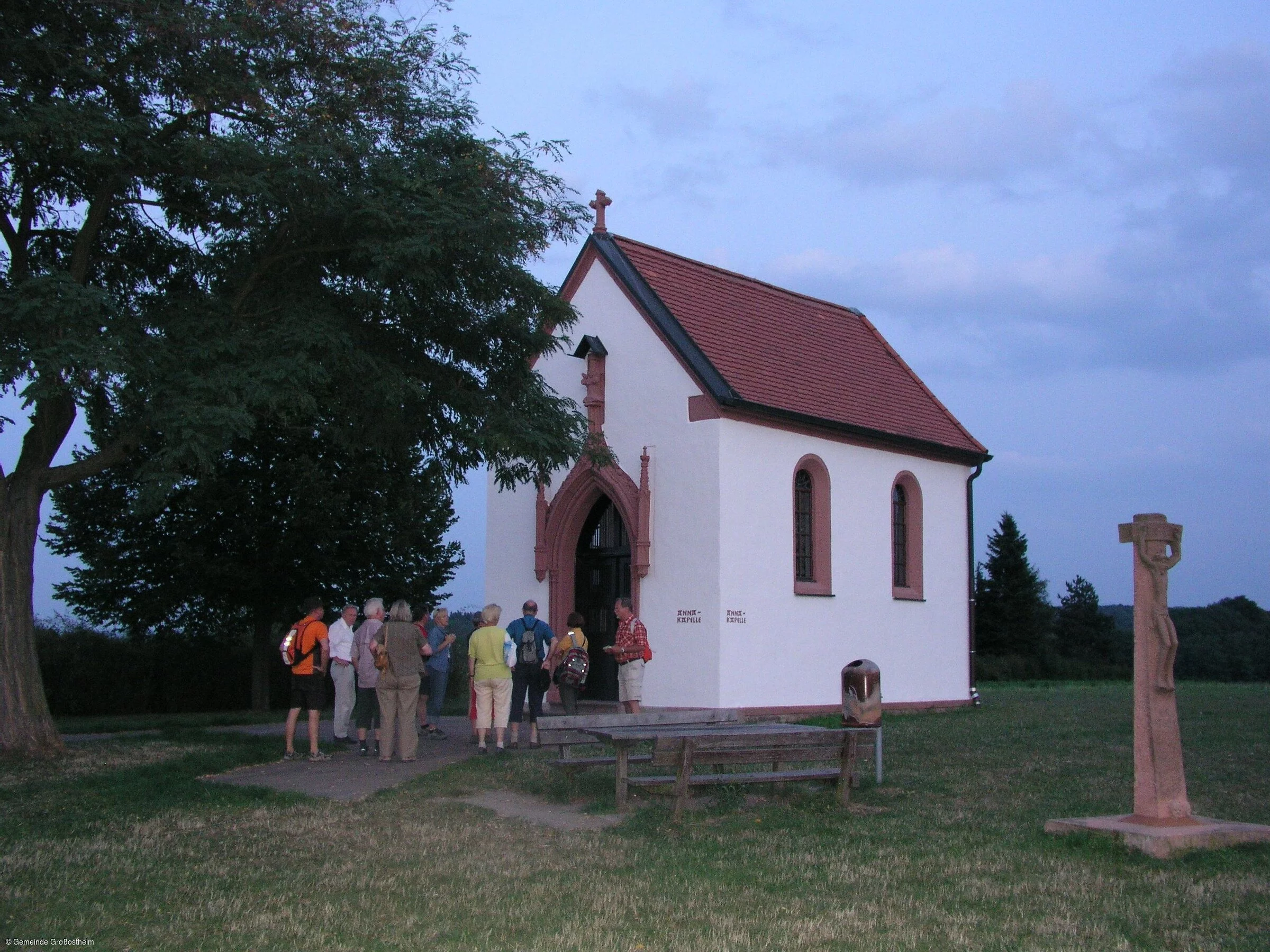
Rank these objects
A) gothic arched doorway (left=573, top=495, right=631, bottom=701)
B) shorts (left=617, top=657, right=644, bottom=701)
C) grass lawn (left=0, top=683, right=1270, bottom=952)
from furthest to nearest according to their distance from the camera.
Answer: gothic arched doorway (left=573, top=495, right=631, bottom=701) < shorts (left=617, top=657, right=644, bottom=701) < grass lawn (left=0, top=683, right=1270, bottom=952)

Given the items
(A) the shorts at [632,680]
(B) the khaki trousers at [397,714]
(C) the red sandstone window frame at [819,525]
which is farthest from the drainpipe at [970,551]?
(B) the khaki trousers at [397,714]

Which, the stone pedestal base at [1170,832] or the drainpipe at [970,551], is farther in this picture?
the drainpipe at [970,551]

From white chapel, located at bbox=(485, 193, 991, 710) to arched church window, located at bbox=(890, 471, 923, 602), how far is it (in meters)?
0.04

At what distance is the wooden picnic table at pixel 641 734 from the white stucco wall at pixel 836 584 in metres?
7.99

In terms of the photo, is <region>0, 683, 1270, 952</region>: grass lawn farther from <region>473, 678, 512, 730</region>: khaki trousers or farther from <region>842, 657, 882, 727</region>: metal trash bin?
<region>473, 678, 512, 730</region>: khaki trousers

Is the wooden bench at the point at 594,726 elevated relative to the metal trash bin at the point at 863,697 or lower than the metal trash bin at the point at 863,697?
lower

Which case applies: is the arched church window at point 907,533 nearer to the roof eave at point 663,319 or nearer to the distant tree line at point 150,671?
the roof eave at point 663,319

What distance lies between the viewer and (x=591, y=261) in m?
22.8

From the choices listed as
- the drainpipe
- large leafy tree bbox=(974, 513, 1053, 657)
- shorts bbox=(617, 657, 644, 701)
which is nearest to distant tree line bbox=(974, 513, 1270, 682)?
large leafy tree bbox=(974, 513, 1053, 657)

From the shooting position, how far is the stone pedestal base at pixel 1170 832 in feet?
27.9

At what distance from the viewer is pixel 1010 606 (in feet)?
176

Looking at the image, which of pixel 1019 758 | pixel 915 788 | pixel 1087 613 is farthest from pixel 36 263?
pixel 1087 613

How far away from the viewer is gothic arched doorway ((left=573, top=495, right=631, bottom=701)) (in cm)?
2238

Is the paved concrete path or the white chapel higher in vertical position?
the white chapel
